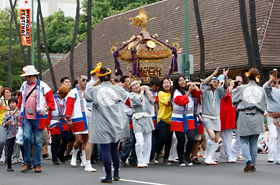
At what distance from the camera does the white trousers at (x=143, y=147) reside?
10.9 meters

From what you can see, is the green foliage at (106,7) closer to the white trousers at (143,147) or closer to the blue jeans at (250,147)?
the white trousers at (143,147)

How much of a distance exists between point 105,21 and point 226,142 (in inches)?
1320

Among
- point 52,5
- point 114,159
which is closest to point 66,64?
point 114,159

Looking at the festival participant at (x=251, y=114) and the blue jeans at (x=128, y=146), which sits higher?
the festival participant at (x=251, y=114)

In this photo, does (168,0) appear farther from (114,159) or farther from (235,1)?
(114,159)

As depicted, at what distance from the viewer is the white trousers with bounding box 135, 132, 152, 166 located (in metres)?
10.9

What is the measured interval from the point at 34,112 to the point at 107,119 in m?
2.22

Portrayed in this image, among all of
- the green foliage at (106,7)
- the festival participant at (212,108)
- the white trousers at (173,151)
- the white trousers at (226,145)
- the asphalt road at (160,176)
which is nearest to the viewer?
the asphalt road at (160,176)

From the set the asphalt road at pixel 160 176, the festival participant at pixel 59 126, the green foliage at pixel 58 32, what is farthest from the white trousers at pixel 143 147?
the green foliage at pixel 58 32

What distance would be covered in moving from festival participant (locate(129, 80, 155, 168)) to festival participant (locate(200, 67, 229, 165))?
1.21 m

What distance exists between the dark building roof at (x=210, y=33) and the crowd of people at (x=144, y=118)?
12741 millimetres

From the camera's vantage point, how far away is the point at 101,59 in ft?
123

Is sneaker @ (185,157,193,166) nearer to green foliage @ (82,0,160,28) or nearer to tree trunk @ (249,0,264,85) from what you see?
tree trunk @ (249,0,264,85)

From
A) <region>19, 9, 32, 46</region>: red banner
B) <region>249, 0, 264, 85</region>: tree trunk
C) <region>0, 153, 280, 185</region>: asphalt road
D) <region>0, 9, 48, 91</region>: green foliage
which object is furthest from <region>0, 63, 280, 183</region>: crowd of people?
<region>0, 9, 48, 91</region>: green foliage
